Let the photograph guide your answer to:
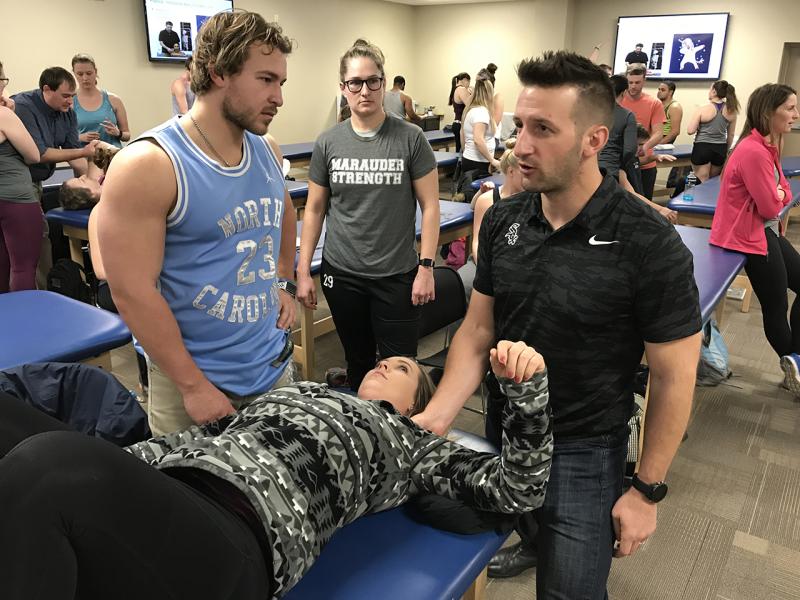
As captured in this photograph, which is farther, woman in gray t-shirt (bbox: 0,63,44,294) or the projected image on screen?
the projected image on screen

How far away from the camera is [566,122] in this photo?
3.84 feet

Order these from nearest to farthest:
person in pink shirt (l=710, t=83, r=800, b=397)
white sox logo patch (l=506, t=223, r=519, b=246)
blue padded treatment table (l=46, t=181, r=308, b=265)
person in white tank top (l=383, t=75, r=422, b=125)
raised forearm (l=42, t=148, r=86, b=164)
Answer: white sox logo patch (l=506, t=223, r=519, b=246), person in pink shirt (l=710, t=83, r=800, b=397), blue padded treatment table (l=46, t=181, r=308, b=265), raised forearm (l=42, t=148, r=86, b=164), person in white tank top (l=383, t=75, r=422, b=125)

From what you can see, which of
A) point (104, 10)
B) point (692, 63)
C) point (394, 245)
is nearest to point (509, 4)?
point (692, 63)

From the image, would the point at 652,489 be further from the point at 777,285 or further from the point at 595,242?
the point at 777,285

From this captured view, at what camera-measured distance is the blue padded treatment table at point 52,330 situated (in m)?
1.84

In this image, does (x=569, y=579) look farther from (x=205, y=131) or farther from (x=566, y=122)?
(x=205, y=131)

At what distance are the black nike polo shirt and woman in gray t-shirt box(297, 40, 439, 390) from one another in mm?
804

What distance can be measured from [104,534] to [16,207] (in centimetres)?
291

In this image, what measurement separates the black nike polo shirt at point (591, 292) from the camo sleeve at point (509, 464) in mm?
181

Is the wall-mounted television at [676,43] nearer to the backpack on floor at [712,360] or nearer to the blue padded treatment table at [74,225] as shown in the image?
the backpack on floor at [712,360]

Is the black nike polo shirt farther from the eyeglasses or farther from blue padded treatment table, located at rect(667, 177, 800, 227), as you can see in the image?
blue padded treatment table, located at rect(667, 177, 800, 227)

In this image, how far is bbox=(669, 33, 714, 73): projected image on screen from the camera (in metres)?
9.48

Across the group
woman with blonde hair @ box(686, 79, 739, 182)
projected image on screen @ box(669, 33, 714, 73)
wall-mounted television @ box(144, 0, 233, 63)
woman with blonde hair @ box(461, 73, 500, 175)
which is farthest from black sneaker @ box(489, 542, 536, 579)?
projected image on screen @ box(669, 33, 714, 73)

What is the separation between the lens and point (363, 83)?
1.99 metres
